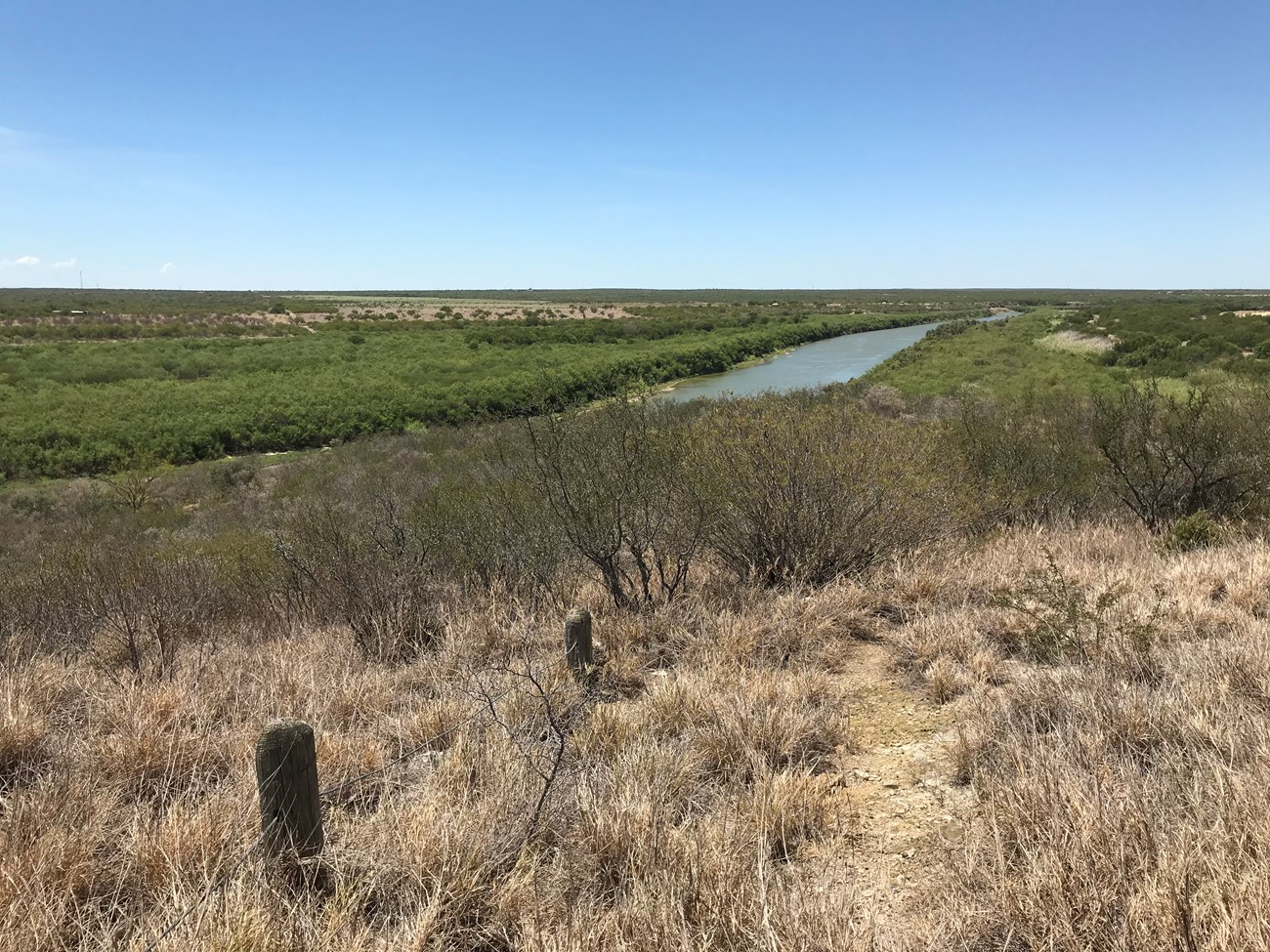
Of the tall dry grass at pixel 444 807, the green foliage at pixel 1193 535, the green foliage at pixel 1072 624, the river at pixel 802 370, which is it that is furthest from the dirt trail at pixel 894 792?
the river at pixel 802 370

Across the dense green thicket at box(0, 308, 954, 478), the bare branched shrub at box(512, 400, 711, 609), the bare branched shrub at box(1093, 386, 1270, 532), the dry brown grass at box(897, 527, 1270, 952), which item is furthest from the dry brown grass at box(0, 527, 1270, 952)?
the bare branched shrub at box(1093, 386, 1270, 532)

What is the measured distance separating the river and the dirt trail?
24.8m

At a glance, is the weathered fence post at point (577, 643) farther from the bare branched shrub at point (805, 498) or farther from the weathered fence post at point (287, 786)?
the bare branched shrub at point (805, 498)

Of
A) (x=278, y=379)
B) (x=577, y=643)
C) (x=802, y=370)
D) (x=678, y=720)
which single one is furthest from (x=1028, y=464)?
(x=802, y=370)

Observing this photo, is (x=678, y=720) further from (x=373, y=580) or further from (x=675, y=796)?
(x=373, y=580)

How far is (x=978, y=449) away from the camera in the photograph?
11852 millimetres

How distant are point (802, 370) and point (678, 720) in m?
44.9

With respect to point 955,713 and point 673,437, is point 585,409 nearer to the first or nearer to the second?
point 673,437

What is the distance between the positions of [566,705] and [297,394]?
3014 centimetres

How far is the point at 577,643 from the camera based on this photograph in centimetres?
454

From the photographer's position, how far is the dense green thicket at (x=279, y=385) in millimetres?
24219

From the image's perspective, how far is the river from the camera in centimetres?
3848

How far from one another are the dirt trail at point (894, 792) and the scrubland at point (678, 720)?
0.06 ft

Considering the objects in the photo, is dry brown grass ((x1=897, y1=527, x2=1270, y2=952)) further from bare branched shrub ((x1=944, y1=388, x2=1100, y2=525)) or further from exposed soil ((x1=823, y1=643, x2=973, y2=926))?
bare branched shrub ((x1=944, y1=388, x2=1100, y2=525))
